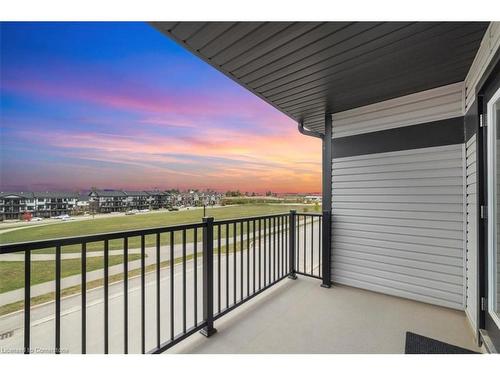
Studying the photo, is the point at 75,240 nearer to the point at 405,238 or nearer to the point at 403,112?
the point at 405,238

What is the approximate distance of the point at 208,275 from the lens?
2.05 metres

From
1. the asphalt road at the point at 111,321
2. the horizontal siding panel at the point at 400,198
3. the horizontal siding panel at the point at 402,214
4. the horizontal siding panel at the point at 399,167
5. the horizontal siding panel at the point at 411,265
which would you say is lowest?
the asphalt road at the point at 111,321

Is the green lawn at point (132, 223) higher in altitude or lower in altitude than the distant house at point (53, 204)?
lower

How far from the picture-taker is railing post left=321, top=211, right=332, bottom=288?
3.20 metres

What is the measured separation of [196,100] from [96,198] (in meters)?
4.51

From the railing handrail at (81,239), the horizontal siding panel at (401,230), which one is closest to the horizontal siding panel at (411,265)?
the horizontal siding panel at (401,230)

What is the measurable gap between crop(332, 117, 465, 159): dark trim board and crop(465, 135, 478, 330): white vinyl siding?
0.25m

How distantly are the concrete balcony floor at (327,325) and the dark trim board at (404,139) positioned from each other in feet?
6.14

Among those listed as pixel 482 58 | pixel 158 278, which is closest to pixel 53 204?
pixel 158 278

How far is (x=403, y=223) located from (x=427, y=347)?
1.37 m

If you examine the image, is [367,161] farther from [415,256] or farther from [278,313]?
[278,313]

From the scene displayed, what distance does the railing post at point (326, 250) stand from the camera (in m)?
3.20

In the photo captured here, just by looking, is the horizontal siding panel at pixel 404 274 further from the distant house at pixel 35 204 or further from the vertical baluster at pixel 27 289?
the distant house at pixel 35 204
